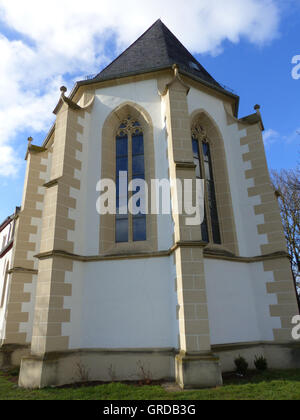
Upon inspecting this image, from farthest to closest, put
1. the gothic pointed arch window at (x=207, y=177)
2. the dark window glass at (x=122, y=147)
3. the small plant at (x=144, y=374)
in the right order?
the dark window glass at (x=122, y=147) < the gothic pointed arch window at (x=207, y=177) < the small plant at (x=144, y=374)

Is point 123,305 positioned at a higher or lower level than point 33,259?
lower

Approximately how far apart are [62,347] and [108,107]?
6998 mm

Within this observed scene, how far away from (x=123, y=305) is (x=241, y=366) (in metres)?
3.07

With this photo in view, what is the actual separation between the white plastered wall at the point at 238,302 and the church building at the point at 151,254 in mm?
32

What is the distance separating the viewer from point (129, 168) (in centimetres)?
868

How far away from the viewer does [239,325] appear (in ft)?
24.4

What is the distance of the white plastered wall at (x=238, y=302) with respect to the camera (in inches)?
281

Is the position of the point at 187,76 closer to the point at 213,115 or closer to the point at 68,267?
the point at 213,115

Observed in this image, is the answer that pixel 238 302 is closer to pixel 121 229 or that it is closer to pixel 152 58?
pixel 121 229

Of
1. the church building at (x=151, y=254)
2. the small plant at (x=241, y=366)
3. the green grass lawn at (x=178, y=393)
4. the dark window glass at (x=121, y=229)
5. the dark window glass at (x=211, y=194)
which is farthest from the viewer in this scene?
the dark window glass at (x=211, y=194)

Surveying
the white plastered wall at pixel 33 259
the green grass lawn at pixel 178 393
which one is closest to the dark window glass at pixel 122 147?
the white plastered wall at pixel 33 259

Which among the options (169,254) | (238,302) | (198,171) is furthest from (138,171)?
(238,302)

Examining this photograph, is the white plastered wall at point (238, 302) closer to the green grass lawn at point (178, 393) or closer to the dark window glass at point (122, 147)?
the green grass lawn at point (178, 393)
